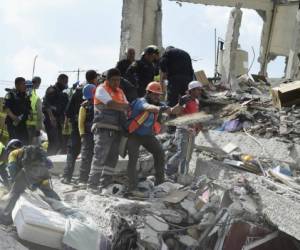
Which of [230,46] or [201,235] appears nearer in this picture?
[201,235]

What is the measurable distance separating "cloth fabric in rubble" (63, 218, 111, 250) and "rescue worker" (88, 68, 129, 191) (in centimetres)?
93

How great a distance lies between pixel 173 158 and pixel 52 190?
184cm

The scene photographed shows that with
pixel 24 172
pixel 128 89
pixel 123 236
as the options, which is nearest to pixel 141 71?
pixel 128 89

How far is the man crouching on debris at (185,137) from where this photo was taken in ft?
26.3

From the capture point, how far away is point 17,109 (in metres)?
9.38

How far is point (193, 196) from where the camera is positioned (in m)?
7.39

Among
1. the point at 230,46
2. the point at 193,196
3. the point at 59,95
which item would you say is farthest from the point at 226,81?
the point at 193,196

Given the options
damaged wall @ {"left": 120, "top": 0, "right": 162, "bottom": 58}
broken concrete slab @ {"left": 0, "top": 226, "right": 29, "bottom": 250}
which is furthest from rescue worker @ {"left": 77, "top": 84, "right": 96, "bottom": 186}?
damaged wall @ {"left": 120, "top": 0, "right": 162, "bottom": 58}

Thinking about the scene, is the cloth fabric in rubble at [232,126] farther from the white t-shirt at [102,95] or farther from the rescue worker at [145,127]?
the white t-shirt at [102,95]

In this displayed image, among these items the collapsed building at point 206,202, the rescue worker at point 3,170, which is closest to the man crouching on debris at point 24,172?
the collapsed building at point 206,202

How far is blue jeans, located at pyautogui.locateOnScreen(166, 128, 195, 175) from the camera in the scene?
26.3ft

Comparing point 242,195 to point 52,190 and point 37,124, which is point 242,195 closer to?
point 52,190

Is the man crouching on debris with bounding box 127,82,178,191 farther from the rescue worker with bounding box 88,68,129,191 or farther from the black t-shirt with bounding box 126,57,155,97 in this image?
the black t-shirt with bounding box 126,57,155,97

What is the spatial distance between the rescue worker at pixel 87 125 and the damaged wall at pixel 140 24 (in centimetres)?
715
